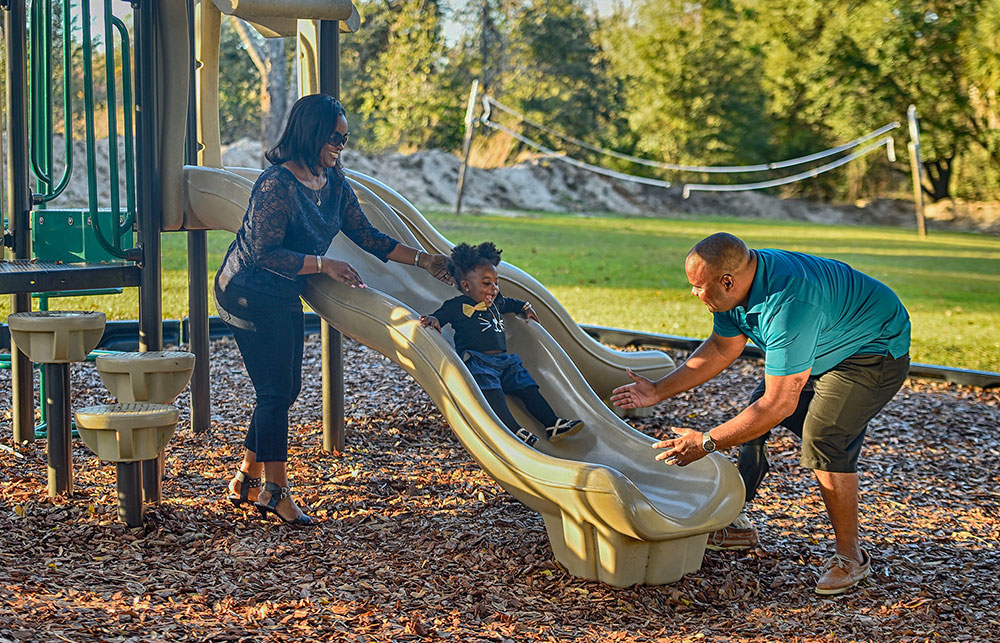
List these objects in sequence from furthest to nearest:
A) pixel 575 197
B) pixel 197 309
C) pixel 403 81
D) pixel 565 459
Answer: pixel 403 81, pixel 575 197, pixel 197 309, pixel 565 459

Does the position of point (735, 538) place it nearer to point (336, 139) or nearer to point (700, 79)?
point (336, 139)

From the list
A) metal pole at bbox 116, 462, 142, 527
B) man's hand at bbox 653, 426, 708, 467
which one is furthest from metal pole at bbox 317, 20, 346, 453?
man's hand at bbox 653, 426, 708, 467

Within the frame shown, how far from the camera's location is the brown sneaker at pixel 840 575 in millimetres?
3697

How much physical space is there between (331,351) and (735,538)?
242 cm

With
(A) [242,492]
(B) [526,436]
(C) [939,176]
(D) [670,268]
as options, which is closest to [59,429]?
(A) [242,492]

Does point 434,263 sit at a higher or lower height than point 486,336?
higher

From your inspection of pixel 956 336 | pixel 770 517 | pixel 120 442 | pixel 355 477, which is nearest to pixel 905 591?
pixel 770 517

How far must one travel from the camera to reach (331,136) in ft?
13.4

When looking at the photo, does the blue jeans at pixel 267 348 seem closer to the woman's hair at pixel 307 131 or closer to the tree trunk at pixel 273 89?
the woman's hair at pixel 307 131

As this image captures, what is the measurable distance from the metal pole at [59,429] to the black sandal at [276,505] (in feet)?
2.96

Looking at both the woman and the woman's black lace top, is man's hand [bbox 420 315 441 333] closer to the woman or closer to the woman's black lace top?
the woman

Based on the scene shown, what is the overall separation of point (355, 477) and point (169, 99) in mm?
2021

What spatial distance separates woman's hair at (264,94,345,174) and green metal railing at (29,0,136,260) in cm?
77

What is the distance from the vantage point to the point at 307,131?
4051mm
